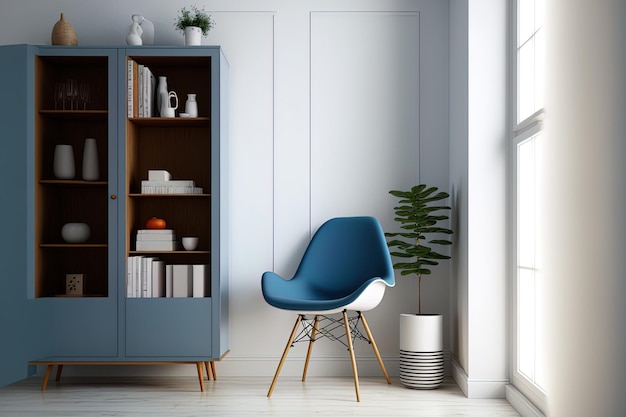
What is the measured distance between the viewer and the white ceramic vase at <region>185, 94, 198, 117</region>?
13.7 feet

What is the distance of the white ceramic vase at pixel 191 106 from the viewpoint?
13.7 feet

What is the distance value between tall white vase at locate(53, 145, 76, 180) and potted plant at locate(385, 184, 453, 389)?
6.24 ft

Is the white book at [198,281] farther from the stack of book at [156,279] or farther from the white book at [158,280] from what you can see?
the white book at [158,280]

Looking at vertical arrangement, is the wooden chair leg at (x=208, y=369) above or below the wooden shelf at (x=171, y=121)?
below

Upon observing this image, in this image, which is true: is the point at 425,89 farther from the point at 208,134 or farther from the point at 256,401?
the point at 256,401

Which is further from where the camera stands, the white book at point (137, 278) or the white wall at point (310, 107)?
the white wall at point (310, 107)

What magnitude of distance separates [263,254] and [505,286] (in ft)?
4.96

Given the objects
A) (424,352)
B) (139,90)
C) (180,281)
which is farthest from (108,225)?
(424,352)

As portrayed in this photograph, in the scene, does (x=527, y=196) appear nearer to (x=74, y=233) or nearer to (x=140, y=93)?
(x=140, y=93)

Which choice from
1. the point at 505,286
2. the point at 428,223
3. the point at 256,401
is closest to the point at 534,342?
the point at 505,286

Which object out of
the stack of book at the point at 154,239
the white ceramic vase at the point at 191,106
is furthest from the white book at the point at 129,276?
the white ceramic vase at the point at 191,106

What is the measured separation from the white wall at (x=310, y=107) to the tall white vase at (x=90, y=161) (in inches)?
27.3

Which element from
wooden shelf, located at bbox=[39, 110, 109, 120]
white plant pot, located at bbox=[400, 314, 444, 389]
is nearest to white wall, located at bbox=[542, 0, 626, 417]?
white plant pot, located at bbox=[400, 314, 444, 389]

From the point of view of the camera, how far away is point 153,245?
13.4 ft
